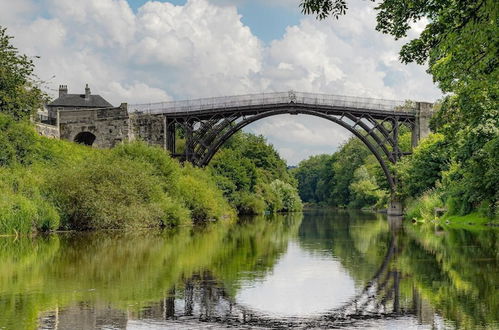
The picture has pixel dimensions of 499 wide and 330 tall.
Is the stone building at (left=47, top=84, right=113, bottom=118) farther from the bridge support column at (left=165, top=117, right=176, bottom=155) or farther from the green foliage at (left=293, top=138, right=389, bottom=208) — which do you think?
the green foliage at (left=293, top=138, right=389, bottom=208)

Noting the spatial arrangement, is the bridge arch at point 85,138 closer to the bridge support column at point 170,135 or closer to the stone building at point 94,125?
the stone building at point 94,125

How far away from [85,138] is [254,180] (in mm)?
18245

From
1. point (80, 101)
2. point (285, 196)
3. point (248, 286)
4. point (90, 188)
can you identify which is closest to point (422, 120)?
point (285, 196)

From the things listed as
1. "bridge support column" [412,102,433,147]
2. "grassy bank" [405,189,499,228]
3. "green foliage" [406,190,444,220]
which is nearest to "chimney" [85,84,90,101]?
"bridge support column" [412,102,433,147]

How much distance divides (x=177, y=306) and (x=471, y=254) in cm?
1253

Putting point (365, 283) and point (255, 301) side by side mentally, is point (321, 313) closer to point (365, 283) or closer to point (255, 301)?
point (255, 301)

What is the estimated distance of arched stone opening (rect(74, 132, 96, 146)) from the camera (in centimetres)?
6348

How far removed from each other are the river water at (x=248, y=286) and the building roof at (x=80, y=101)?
5663cm

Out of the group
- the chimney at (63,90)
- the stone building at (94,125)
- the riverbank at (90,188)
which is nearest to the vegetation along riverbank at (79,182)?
the riverbank at (90,188)

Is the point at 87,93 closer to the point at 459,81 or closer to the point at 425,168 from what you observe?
the point at 425,168

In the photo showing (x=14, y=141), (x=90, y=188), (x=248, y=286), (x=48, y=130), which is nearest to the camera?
(x=248, y=286)

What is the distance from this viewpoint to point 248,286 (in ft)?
49.2

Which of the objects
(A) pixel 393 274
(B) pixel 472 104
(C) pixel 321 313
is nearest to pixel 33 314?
(C) pixel 321 313

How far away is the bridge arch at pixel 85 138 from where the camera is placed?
63350 millimetres
